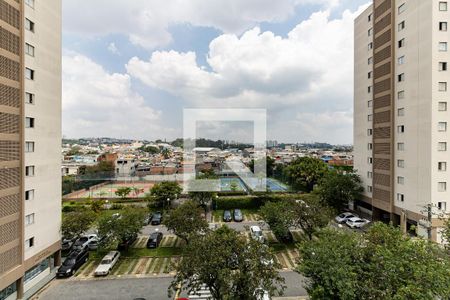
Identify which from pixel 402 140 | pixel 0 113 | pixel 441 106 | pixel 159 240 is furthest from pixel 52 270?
pixel 441 106

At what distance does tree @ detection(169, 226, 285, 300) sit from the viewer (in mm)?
7277

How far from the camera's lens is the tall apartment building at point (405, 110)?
1431 cm

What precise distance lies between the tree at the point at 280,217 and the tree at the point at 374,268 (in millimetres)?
5626

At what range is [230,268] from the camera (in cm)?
752

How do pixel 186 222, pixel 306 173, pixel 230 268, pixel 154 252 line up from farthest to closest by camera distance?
pixel 306 173 → pixel 154 252 → pixel 186 222 → pixel 230 268

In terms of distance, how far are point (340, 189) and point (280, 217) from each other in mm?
8920

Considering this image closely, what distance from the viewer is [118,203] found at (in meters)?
23.3

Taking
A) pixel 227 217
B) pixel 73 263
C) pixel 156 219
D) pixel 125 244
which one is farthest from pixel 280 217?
pixel 73 263

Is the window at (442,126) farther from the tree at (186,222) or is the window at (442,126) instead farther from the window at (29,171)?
the window at (29,171)

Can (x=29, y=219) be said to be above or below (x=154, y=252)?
above

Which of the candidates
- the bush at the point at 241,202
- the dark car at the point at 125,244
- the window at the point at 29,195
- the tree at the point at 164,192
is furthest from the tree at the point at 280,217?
the window at the point at 29,195

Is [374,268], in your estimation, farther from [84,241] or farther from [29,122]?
[84,241]

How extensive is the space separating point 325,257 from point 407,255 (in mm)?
2189

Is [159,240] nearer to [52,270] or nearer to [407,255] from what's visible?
[52,270]
